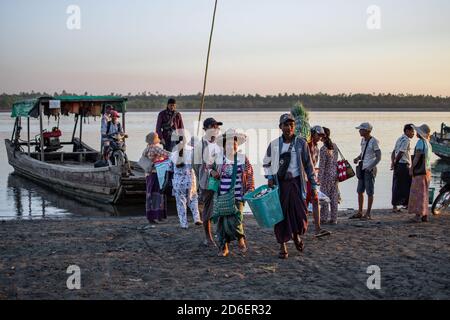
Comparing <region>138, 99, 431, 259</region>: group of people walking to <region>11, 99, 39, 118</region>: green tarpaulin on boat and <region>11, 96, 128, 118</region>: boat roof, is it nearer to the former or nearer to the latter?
<region>11, 96, 128, 118</region>: boat roof

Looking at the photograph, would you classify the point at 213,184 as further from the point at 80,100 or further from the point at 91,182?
the point at 80,100

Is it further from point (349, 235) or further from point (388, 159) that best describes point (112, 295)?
point (388, 159)

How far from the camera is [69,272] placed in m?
5.95

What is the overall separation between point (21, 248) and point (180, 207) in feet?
7.55

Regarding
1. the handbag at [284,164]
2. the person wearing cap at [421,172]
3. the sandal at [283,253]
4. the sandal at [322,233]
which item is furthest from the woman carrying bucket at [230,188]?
the person wearing cap at [421,172]

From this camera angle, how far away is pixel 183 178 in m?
8.06

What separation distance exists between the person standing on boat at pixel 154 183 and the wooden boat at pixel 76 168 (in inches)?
187

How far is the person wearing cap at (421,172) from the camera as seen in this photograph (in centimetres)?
844

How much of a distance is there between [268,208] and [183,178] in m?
2.18

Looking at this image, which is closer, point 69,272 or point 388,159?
point 69,272

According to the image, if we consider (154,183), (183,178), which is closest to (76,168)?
(154,183)

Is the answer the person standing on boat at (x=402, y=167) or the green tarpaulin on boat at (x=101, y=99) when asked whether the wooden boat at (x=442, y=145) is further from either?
the person standing on boat at (x=402, y=167)

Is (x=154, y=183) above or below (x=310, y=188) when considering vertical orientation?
below
